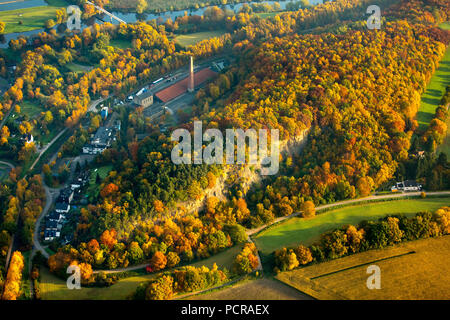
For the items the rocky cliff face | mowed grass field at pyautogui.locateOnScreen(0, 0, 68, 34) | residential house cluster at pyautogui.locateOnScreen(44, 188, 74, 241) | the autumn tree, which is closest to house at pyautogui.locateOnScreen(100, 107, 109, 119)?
residential house cluster at pyautogui.locateOnScreen(44, 188, 74, 241)

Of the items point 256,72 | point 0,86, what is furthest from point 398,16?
point 0,86

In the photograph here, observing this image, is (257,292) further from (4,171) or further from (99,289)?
(4,171)

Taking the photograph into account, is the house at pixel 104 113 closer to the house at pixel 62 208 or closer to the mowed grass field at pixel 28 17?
the house at pixel 62 208

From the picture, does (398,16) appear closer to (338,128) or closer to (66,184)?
(338,128)

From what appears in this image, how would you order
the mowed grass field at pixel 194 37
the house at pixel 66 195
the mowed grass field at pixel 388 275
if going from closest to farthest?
the mowed grass field at pixel 388 275 < the house at pixel 66 195 < the mowed grass field at pixel 194 37

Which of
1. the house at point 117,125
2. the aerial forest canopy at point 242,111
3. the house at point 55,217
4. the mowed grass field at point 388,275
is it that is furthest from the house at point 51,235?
the mowed grass field at point 388,275

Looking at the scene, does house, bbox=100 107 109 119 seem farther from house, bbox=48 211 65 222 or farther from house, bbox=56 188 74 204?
house, bbox=48 211 65 222

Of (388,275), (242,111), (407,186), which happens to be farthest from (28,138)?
(388,275)
